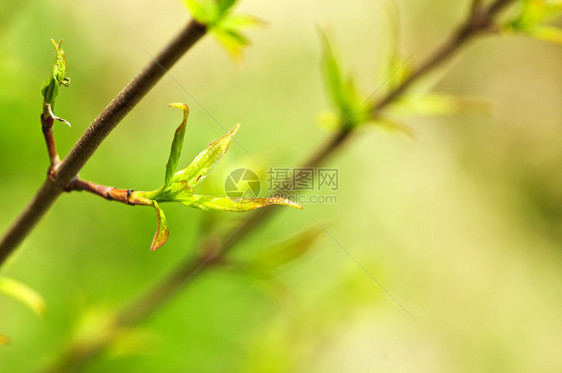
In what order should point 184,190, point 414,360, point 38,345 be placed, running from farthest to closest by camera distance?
point 414,360 < point 38,345 < point 184,190

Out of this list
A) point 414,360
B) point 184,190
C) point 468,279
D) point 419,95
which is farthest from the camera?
point 468,279

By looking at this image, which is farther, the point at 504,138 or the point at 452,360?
the point at 504,138

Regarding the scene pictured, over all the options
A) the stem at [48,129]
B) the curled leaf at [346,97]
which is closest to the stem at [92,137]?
the stem at [48,129]

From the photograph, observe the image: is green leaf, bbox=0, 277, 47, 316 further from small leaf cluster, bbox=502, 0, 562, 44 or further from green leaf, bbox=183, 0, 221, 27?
small leaf cluster, bbox=502, 0, 562, 44

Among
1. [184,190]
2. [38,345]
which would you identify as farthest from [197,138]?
[184,190]

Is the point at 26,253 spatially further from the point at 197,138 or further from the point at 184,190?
the point at 184,190

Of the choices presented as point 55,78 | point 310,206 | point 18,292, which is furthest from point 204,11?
point 310,206

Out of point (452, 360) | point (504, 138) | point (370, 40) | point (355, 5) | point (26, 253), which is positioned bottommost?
point (452, 360)

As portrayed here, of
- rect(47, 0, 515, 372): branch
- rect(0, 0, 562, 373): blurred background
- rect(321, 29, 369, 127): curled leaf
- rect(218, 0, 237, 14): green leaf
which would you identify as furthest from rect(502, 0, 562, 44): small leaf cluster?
rect(0, 0, 562, 373): blurred background
